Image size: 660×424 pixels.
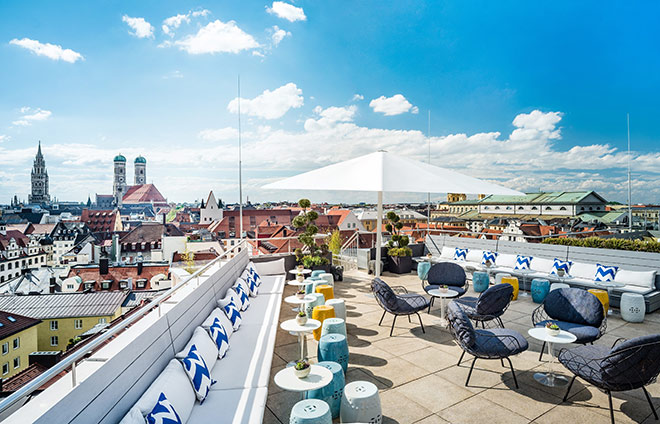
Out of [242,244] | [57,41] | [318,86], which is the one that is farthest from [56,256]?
[242,244]

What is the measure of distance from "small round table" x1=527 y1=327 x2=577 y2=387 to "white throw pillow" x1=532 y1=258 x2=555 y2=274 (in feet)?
14.1

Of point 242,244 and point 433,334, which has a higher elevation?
point 242,244

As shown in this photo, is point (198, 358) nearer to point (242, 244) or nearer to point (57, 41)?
point (242, 244)

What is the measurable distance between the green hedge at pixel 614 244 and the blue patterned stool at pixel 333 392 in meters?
7.13

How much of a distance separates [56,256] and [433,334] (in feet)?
211

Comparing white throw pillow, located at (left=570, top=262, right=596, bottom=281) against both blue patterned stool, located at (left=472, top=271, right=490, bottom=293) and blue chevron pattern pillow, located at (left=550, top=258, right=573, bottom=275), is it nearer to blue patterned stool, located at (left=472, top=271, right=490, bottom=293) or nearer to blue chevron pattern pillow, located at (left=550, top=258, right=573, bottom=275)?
blue chevron pattern pillow, located at (left=550, top=258, right=573, bottom=275)

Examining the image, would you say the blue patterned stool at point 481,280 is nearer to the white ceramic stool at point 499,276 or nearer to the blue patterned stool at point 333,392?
the white ceramic stool at point 499,276

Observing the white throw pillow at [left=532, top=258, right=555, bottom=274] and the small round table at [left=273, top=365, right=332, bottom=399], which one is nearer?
the small round table at [left=273, top=365, right=332, bottom=399]

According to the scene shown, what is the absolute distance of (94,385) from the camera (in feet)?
6.05

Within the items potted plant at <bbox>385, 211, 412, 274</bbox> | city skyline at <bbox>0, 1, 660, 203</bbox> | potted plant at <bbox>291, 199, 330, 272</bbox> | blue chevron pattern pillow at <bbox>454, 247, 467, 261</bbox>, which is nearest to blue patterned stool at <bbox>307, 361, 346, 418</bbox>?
city skyline at <bbox>0, 1, 660, 203</bbox>

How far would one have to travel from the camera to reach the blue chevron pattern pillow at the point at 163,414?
2.05 meters

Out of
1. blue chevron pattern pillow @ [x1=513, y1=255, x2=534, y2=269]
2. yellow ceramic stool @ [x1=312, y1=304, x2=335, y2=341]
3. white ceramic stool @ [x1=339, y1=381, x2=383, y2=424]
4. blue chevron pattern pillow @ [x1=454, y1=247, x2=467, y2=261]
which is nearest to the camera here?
white ceramic stool @ [x1=339, y1=381, x2=383, y2=424]

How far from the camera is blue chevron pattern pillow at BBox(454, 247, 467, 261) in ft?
30.1

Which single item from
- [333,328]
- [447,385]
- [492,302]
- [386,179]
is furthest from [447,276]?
[333,328]
